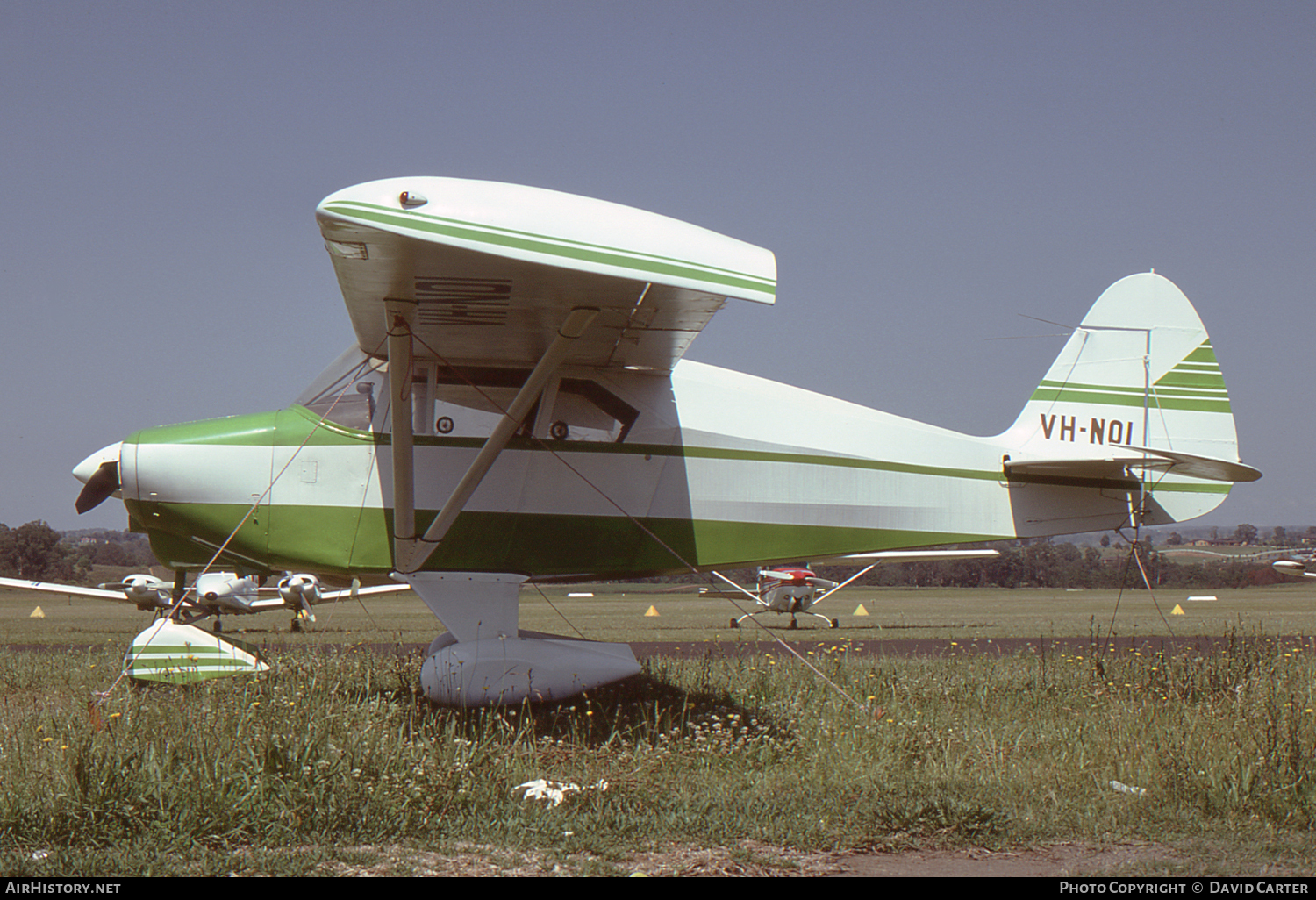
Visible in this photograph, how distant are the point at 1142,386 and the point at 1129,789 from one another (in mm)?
5487

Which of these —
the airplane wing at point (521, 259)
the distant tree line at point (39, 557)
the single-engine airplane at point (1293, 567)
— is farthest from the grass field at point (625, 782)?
the distant tree line at point (39, 557)

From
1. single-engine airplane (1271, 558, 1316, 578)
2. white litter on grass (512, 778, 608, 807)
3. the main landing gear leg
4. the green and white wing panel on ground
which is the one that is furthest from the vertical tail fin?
single-engine airplane (1271, 558, 1316, 578)

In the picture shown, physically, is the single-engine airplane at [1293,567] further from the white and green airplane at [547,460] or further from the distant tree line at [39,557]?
the distant tree line at [39,557]

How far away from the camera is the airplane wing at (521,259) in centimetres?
477

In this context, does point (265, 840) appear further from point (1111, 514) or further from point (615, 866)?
point (1111, 514)

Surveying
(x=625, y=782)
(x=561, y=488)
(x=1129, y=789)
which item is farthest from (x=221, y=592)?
(x=1129, y=789)

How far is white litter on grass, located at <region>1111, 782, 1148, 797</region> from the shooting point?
4.85 meters

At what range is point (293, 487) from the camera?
23.1 ft

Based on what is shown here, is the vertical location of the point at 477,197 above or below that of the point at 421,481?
above

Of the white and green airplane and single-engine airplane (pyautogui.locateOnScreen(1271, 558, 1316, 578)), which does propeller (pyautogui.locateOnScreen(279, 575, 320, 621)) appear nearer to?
the white and green airplane

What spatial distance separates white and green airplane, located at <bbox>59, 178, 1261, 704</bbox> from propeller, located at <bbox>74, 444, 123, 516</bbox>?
14 millimetres

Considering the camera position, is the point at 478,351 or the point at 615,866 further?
the point at 478,351

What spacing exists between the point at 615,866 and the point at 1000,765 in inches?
103

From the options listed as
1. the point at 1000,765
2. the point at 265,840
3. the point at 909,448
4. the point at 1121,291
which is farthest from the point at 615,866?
the point at 1121,291
